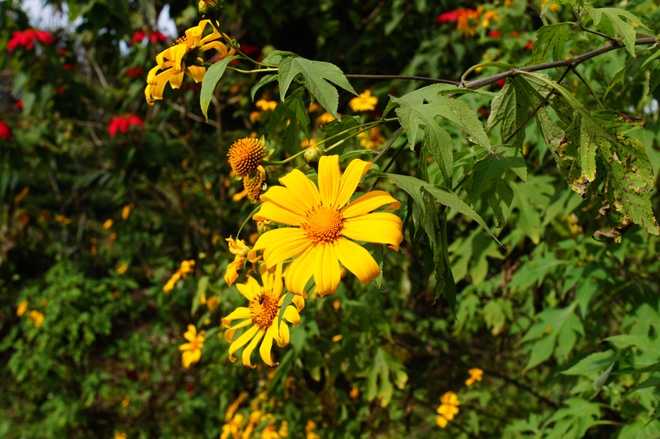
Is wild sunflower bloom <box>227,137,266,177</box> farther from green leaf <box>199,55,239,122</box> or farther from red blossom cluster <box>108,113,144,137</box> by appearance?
red blossom cluster <box>108,113,144,137</box>

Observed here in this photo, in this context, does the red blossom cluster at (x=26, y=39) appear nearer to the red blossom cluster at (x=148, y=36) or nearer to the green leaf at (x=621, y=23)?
the red blossom cluster at (x=148, y=36)

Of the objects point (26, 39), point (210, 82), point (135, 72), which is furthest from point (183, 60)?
point (26, 39)

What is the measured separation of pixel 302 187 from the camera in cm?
83

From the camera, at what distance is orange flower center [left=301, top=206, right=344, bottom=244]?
2.69ft

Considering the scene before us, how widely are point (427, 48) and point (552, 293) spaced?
173 cm

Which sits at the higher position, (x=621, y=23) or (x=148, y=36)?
(x=148, y=36)

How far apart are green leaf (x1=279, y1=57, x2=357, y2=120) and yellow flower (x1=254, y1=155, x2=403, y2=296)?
8 centimetres

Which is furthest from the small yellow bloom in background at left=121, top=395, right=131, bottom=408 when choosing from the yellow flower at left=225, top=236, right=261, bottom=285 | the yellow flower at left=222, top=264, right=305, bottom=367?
the yellow flower at left=225, top=236, right=261, bottom=285

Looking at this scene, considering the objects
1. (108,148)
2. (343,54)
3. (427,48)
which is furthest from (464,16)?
(108,148)

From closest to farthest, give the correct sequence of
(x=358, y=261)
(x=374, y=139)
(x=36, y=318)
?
(x=358, y=261)
(x=374, y=139)
(x=36, y=318)

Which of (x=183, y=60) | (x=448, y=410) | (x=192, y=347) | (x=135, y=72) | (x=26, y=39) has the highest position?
(x=26, y=39)

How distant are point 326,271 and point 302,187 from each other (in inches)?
5.1

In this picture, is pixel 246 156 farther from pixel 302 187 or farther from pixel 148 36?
pixel 148 36

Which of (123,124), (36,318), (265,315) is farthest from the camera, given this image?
(36,318)
